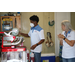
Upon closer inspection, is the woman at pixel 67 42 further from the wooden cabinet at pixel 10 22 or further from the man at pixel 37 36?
the wooden cabinet at pixel 10 22

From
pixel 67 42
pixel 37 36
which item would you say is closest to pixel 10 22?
pixel 37 36

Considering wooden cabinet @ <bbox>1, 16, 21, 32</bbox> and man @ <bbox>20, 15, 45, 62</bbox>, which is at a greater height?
wooden cabinet @ <bbox>1, 16, 21, 32</bbox>

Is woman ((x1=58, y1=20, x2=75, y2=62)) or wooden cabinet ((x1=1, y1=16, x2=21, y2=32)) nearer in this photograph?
woman ((x1=58, y1=20, x2=75, y2=62))

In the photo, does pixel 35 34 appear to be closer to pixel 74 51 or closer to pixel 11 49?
pixel 11 49

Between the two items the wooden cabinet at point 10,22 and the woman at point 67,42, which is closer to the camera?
the woman at point 67,42

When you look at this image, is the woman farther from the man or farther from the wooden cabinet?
the wooden cabinet

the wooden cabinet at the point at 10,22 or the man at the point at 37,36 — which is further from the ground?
the wooden cabinet at the point at 10,22

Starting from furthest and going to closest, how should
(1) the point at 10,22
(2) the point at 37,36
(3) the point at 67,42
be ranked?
1. (1) the point at 10,22
2. (2) the point at 37,36
3. (3) the point at 67,42

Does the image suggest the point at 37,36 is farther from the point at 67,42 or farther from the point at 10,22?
the point at 10,22

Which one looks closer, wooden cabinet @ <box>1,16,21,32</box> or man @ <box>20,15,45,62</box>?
man @ <box>20,15,45,62</box>

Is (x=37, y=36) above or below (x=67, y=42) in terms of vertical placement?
above

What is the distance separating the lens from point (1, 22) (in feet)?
12.3

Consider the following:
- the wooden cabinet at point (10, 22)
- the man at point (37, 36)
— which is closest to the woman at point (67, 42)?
the man at point (37, 36)

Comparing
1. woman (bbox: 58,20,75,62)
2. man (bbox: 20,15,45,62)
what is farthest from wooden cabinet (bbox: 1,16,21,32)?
woman (bbox: 58,20,75,62)
